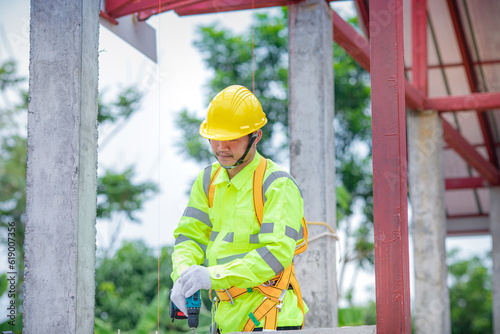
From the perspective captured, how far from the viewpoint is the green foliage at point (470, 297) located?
24062 millimetres

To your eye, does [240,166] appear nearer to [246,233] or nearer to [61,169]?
[246,233]

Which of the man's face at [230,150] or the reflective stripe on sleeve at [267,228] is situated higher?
the man's face at [230,150]

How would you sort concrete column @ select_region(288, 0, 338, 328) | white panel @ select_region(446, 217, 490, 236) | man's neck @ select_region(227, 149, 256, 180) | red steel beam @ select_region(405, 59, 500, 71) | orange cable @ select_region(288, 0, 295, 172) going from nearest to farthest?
man's neck @ select_region(227, 149, 256, 180)
concrete column @ select_region(288, 0, 338, 328)
orange cable @ select_region(288, 0, 295, 172)
red steel beam @ select_region(405, 59, 500, 71)
white panel @ select_region(446, 217, 490, 236)

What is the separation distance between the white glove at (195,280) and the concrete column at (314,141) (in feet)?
10.1

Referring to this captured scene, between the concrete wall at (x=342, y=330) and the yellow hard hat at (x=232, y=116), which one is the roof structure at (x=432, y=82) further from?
the yellow hard hat at (x=232, y=116)

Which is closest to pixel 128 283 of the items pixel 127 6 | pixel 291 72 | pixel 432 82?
pixel 432 82

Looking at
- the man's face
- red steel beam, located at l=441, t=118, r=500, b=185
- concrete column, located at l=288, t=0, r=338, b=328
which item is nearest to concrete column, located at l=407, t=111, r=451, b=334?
red steel beam, located at l=441, t=118, r=500, b=185

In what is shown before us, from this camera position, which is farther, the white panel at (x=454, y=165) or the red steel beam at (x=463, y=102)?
the white panel at (x=454, y=165)

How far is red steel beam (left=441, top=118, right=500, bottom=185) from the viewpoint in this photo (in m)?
11.8

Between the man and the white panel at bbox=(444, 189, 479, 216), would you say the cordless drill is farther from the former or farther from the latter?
the white panel at bbox=(444, 189, 479, 216)

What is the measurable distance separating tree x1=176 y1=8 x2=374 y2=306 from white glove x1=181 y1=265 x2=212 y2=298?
14425 millimetres

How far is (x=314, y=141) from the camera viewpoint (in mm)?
6754

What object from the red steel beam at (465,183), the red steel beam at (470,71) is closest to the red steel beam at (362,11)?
the red steel beam at (470,71)

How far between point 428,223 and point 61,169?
24.3 feet
